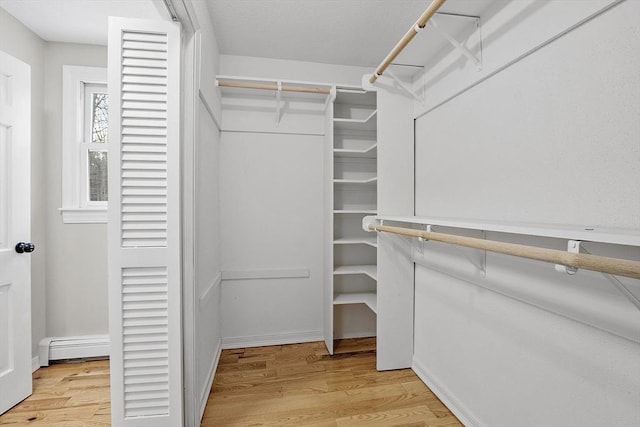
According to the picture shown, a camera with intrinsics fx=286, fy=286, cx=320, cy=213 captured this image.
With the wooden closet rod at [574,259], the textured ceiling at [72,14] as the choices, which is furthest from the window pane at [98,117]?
the wooden closet rod at [574,259]

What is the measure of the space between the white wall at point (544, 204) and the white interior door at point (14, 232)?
2572 millimetres

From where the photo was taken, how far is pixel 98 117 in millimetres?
2299

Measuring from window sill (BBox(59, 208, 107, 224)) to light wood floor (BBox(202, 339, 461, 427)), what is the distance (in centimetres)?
145

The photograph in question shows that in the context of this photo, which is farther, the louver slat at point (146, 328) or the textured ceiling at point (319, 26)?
the textured ceiling at point (319, 26)

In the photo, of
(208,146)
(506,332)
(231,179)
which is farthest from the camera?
(231,179)

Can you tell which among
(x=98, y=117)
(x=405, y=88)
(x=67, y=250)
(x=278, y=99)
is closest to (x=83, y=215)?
(x=67, y=250)

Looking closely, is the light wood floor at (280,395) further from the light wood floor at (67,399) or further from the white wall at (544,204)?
the white wall at (544,204)

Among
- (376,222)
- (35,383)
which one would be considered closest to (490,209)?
(376,222)

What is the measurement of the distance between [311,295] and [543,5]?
2.35 m

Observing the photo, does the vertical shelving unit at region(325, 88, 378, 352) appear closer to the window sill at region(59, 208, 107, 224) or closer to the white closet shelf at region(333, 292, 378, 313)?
the white closet shelf at region(333, 292, 378, 313)

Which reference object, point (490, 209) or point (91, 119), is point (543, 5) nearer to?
point (490, 209)

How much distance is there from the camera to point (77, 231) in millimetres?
2180

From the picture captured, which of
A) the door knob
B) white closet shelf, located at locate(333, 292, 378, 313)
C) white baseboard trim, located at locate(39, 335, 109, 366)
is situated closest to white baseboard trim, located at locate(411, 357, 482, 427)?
white closet shelf, located at locate(333, 292, 378, 313)

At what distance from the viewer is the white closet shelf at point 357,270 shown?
2.26 meters
